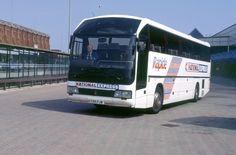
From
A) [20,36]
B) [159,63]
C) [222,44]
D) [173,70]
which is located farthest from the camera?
[222,44]

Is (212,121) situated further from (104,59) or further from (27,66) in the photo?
(27,66)

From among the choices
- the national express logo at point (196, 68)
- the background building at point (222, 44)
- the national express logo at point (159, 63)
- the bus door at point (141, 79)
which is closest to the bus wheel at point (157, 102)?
the national express logo at point (159, 63)

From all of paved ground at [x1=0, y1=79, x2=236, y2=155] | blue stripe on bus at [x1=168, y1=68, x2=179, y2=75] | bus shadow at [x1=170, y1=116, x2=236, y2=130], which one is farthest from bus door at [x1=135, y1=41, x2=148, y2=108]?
blue stripe on bus at [x1=168, y1=68, x2=179, y2=75]

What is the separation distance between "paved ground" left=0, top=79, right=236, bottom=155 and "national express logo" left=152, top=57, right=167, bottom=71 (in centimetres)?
165

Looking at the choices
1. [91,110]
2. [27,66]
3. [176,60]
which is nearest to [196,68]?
[176,60]

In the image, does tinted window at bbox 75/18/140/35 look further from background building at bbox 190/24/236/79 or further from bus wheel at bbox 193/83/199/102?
background building at bbox 190/24/236/79

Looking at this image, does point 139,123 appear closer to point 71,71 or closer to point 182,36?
point 71,71

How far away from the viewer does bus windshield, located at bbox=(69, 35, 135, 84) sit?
14.3 m

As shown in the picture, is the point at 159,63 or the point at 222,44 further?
the point at 222,44

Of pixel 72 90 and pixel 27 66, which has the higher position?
pixel 27 66

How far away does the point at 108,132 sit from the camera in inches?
444

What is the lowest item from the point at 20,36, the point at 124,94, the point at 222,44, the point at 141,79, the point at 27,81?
the point at 27,81

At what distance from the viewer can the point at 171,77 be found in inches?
723

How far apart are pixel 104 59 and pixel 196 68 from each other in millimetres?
9580
